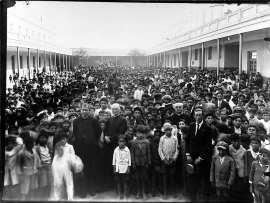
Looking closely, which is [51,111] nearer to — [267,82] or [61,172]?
[61,172]

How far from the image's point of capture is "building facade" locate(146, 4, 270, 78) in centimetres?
911

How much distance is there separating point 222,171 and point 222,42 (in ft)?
26.3

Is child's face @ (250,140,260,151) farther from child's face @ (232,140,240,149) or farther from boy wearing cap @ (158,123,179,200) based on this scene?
boy wearing cap @ (158,123,179,200)

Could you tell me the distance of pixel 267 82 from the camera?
9.12 metres

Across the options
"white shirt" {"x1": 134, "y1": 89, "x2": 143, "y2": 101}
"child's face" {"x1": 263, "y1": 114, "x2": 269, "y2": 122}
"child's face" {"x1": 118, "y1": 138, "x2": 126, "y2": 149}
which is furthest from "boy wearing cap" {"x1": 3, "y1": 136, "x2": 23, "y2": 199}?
"child's face" {"x1": 263, "y1": 114, "x2": 269, "y2": 122}

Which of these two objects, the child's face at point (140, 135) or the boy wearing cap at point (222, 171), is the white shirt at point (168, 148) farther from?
the boy wearing cap at point (222, 171)

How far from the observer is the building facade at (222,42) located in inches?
359

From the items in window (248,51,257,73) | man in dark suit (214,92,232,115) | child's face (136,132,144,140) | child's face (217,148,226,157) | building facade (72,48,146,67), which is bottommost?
child's face (217,148,226,157)

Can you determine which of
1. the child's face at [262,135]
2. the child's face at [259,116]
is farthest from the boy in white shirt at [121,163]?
the child's face at [259,116]

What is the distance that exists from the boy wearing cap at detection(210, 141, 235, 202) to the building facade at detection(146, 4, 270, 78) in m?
3.60

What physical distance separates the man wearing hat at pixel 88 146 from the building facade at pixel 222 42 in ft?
9.49

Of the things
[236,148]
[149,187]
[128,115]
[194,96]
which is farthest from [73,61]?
[236,148]

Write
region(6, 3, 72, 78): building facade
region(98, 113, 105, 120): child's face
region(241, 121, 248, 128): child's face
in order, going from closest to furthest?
region(241, 121, 248, 128): child's face < region(98, 113, 105, 120): child's face < region(6, 3, 72, 78): building facade

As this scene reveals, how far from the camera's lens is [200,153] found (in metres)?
6.15
